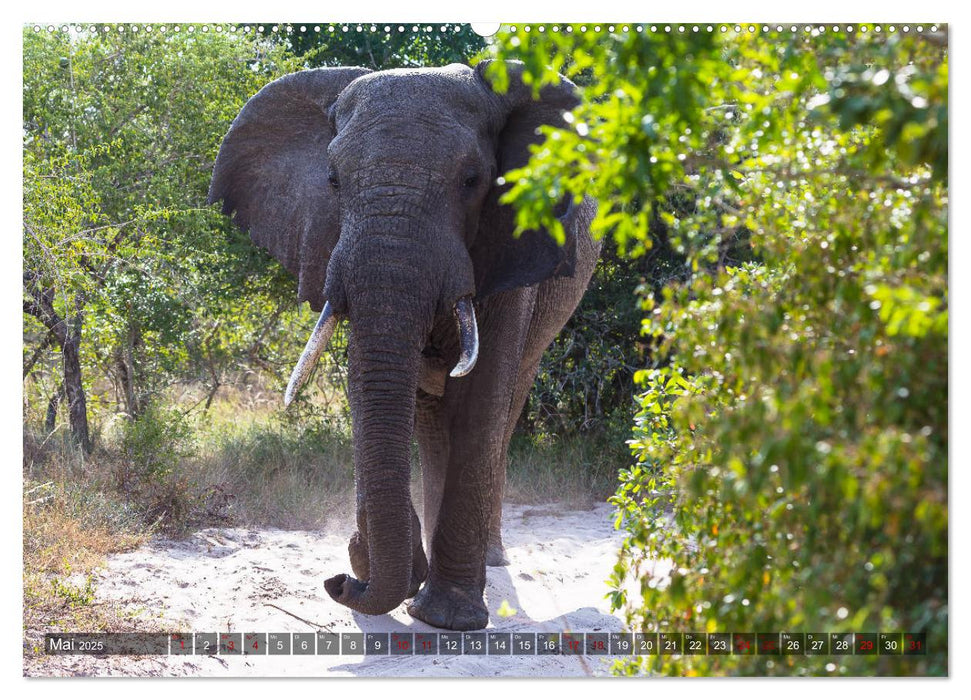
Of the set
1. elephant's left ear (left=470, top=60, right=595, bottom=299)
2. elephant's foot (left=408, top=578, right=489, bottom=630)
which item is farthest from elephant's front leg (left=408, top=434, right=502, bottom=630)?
elephant's left ear (left=470, top=60, right=595, bottom=299)

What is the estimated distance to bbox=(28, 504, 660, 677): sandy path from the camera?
4543mm

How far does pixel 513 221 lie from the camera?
494cm

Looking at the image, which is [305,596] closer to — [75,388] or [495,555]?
[495,555]

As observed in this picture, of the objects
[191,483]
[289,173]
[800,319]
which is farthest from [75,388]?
[800,319]

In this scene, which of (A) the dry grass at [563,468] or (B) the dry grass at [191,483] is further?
(A) the dry grass at [563,468]

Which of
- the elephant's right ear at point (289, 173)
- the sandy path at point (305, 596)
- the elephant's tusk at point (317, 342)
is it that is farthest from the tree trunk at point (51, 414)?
the elephant's tusk at point (317, 342)

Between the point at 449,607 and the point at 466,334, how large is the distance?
3.65ft

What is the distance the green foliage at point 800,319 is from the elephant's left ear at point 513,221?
43.8 inches

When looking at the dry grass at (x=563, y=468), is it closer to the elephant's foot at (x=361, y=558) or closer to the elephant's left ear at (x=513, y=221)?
the elephant's foot at (x=361, y=558)

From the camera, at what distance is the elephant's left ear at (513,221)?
4887mm

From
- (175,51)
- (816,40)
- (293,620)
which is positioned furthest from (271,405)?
(816,40)

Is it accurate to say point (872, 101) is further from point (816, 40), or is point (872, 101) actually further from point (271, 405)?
point (271, 405)

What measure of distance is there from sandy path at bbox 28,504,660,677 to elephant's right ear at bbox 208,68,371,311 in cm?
132

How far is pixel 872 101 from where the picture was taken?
2346 mm
